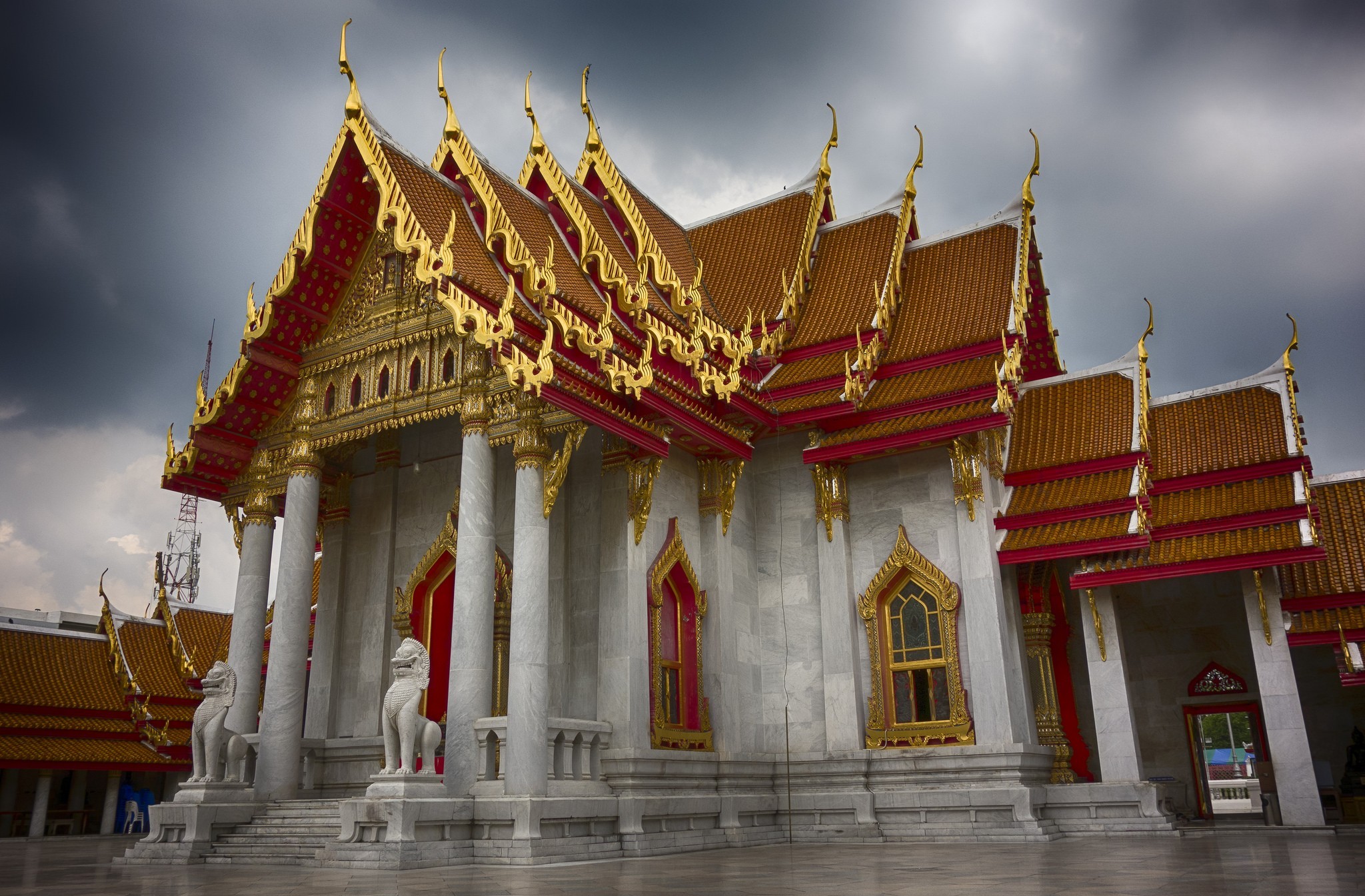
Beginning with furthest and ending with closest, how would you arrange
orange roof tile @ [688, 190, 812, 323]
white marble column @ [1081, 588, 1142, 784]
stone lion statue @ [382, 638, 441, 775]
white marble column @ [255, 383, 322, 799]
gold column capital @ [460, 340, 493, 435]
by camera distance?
1. orange roof tile @ [688, 190, 812, 323]
2. white marble column @ [1081, 588, 1142, 784]
3. white marble column @ [255, 383, 322, 799]
4. gold column capital @ [460, 340, 493, 435]
5. stone lion statue @ [382, 638, 441, 775]

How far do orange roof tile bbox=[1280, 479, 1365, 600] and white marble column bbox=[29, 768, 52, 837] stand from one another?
20.2 metres

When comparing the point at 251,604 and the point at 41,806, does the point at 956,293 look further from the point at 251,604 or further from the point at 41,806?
the point at 41,806

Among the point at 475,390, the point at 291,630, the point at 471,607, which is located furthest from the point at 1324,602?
the point at 291,630

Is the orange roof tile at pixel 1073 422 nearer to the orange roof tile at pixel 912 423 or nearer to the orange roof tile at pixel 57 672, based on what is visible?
the orange roof tile at pixel 912 423

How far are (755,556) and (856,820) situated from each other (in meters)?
3.87

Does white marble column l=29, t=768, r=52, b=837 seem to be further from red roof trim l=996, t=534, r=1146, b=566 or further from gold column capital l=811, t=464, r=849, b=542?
red roof trim l=996, t=534, r=1146, b=566

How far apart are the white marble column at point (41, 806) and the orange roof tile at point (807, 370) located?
14559 mm

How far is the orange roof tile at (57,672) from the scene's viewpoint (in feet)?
66.0

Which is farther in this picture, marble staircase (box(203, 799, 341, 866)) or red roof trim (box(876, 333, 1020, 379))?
red roof trim (box(876, 333, 1020, 379))

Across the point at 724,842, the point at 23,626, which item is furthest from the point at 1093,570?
the point at 23,626

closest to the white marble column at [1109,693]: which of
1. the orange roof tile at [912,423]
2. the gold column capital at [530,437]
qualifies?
the orange roof tile at [912,423]

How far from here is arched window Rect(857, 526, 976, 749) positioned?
45.8ft

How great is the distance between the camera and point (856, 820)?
1370 cm

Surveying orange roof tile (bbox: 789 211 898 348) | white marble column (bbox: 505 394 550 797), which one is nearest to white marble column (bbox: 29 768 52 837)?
white marble column (bbox: 505 394 550 797)
